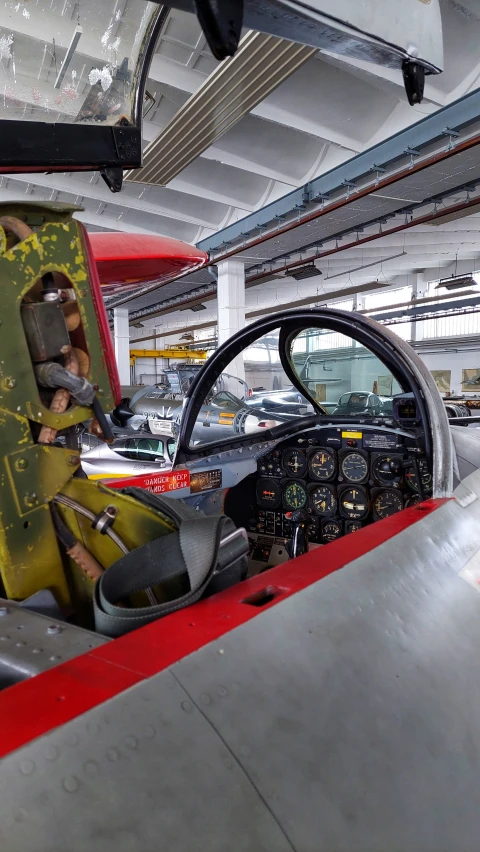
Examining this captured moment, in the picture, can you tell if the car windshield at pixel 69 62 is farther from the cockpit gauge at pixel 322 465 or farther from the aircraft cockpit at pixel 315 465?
the cockpit gauge at pixel 322 465

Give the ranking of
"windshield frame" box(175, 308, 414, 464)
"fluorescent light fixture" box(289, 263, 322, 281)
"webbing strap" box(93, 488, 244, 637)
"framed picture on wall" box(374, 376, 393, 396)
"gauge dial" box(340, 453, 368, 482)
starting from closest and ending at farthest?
1. "webbing strap" box(93, 488, 244, 637)
2. "windshield frame" box(175, 308, 414, 464)
3. "gauge dial" box(340, 453, 368, 482)
4. "fluorescent light fixture" box(289, 263, 322, 281)
5. "framed picture on wall" box(374, 376, 393, 396)

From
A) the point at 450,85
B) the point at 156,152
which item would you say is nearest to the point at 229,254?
the point at 156,152

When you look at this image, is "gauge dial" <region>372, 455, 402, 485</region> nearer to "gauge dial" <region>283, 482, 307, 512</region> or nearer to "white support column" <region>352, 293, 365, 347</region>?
"gauge dial" <region>283, 482, 307, 512</region>

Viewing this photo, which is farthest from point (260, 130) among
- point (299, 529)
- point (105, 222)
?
point (299, 529)

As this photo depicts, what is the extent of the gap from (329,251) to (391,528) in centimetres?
886

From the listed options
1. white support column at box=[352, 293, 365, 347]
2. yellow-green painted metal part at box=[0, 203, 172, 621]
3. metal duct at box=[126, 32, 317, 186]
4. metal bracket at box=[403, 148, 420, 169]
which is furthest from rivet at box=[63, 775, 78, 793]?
A: white support column at box=[352, 293, 365, 347]

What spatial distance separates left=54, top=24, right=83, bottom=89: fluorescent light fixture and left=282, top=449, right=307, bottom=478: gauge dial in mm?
2693

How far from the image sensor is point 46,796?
60 cm

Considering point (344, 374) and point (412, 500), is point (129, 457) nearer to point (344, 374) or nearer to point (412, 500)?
point (412, 500)

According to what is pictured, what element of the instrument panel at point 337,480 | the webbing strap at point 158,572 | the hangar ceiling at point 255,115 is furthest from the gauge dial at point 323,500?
the webbing strap at point 158,572

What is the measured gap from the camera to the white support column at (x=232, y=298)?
10.3 m

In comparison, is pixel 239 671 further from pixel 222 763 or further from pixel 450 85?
pixel 450 85

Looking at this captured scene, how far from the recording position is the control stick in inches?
144

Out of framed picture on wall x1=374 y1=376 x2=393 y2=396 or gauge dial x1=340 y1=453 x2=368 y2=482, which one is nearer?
gauge dial x1=340 y1=453 x2=368 y2=482
